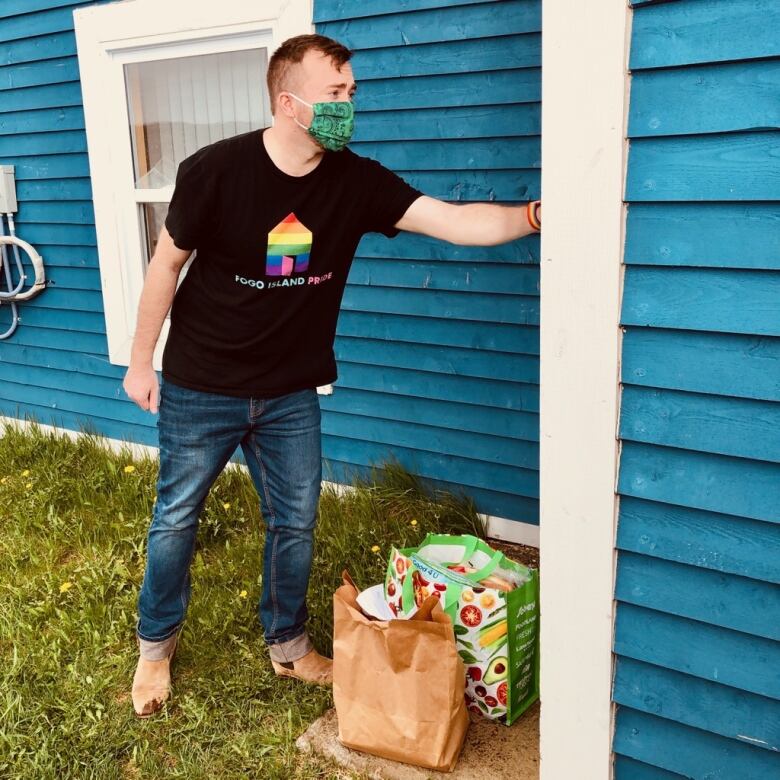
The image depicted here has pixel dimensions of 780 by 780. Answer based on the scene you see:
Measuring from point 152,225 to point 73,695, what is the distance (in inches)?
110

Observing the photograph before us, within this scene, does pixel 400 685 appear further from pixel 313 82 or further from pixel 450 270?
pixel 450 270

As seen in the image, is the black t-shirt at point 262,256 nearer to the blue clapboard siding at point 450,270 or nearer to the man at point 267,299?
the man at point 267,299

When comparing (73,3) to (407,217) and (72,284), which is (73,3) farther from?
(407,217)

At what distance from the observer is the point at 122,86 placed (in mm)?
5055

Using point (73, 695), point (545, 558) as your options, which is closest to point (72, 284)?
point (73, 695)

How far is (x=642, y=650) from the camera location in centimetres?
224

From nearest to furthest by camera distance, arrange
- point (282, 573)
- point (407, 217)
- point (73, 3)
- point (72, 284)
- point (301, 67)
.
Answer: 1. point (301, 67)
2. point (407, 217)
3. point (282, 573)
4. point (73, 3)
5. point (72, 284)

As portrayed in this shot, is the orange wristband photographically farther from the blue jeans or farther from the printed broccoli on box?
the printed broccoli on box

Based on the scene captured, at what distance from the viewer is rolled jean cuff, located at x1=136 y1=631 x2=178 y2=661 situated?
10.2 feet

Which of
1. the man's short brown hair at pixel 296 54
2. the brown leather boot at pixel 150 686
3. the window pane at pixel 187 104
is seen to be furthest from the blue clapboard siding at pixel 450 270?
the brown leather boot at pixel 150 686

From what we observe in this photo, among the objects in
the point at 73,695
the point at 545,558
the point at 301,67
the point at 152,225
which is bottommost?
the point at 73,695

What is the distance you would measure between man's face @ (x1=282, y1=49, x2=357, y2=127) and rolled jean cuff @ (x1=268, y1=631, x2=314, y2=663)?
164 cm

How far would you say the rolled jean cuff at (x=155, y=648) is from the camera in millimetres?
3115

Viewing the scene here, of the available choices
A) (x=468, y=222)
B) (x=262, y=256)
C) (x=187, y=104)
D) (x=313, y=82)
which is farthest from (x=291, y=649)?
(x=187, y=104)
